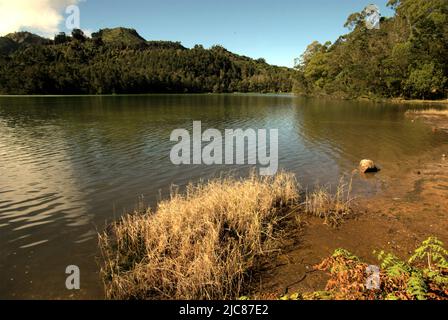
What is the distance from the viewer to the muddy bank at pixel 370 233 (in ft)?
29.4

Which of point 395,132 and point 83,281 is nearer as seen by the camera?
point 83,281

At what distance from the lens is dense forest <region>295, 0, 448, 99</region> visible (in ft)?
266

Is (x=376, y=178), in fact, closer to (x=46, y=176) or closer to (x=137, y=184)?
(x=137, y=184)

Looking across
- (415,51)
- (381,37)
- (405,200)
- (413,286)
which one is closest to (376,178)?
(405,200)

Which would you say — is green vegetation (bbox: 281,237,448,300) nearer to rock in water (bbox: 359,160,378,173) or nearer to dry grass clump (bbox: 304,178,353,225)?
dry grass clump (bbox: 304,178,353,225)

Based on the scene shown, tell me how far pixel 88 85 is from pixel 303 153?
6218 inches

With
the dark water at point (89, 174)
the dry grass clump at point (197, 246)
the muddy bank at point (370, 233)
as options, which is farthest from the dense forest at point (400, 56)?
the dry grass clump at point (197, 246)

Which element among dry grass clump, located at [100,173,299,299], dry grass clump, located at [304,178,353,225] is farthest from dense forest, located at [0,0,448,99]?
dry grass clump, located at [100,173,299,299]

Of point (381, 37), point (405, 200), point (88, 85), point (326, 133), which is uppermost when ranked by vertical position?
point (381, 37)

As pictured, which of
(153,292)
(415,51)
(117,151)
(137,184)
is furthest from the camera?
(415,51)

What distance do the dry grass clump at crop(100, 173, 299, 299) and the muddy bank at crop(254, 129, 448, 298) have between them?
87cm

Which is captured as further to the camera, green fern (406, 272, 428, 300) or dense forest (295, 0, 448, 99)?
dense forest (295, 0, 448, 99)

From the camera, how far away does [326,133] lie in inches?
1435

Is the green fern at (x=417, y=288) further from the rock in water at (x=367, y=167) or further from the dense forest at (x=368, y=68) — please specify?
the dense forest at (x=368, y=68)
